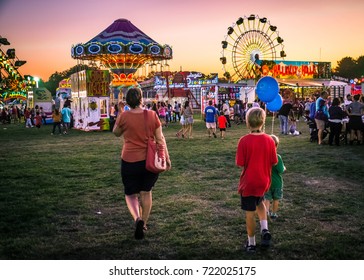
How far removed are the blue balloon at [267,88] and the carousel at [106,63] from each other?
16.6m

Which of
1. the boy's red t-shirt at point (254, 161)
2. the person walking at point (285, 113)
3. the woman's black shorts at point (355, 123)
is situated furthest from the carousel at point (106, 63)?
the boy's red t-shirt at point (254, 161)

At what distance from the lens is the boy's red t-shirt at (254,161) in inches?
155

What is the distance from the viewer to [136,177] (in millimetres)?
4500

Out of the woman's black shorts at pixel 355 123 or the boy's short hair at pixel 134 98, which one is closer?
the boy's short hair at pixel 134 98

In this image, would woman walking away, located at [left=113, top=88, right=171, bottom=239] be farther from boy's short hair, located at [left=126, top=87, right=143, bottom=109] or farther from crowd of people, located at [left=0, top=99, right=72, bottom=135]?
crowd of people, located at [left=0, top=99, right=72, bottom=135]

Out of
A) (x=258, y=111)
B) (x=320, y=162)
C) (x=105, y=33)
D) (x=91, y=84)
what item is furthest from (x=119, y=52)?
(x=258, y=111)

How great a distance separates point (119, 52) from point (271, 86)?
940 inches

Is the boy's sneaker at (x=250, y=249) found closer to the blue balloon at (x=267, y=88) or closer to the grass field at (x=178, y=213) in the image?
the grass field at (x=178, y=213)

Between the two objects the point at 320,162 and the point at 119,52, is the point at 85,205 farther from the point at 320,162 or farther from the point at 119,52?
the point at 119,52

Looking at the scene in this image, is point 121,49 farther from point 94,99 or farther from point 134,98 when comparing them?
point 134,98

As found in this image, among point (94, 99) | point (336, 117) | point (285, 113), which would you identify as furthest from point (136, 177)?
point (94, 99)

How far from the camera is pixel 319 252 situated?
3.99m

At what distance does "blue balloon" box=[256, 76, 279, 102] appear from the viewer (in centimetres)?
673

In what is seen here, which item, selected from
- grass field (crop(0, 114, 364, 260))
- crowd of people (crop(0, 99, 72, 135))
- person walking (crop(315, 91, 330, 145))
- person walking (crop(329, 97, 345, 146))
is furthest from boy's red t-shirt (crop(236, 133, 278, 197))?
crowd of people (crop(0, 99, 72, 135))
